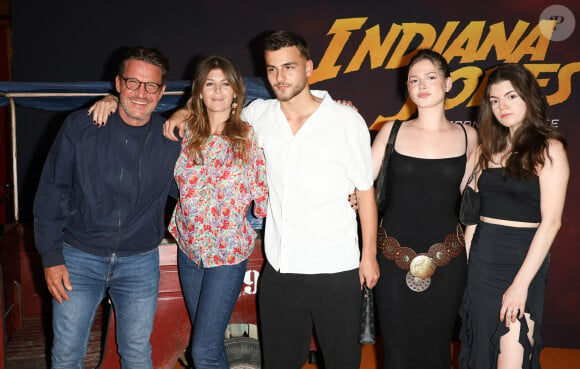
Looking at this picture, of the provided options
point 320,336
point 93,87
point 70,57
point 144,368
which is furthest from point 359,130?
point 70,57

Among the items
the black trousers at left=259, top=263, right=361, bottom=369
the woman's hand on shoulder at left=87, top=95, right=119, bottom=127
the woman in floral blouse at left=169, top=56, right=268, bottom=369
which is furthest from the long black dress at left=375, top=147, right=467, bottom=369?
the woman's hand on shoulder at left=87, top=95, right=119, bottom=127

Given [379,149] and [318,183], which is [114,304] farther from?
[379,149]

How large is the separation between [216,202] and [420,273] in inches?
40.5

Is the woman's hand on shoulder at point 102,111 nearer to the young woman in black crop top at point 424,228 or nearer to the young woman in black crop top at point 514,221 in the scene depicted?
the young woman in black crop top at point 424,228

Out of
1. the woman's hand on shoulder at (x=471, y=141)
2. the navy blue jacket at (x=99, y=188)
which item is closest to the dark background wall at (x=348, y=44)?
the woman's hand on shoulder at (x=471, y=141)

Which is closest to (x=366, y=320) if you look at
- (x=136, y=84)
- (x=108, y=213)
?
(x=108, y=213)

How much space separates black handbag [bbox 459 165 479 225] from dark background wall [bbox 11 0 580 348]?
2.10m

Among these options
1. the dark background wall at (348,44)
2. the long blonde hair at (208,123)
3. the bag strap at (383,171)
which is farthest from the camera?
the dark background wall at (348,44)

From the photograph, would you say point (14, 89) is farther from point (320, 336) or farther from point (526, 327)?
point (526, 327)

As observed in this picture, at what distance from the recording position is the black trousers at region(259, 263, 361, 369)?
225 cm

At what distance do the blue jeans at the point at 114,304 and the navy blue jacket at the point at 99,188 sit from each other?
2.3 inches

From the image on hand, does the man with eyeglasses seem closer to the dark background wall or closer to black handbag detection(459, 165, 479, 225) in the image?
→ black handbag detection(459, 165, 479, 225)

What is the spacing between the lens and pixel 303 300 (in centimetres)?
228

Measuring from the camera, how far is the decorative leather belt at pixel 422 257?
229 centimetres
